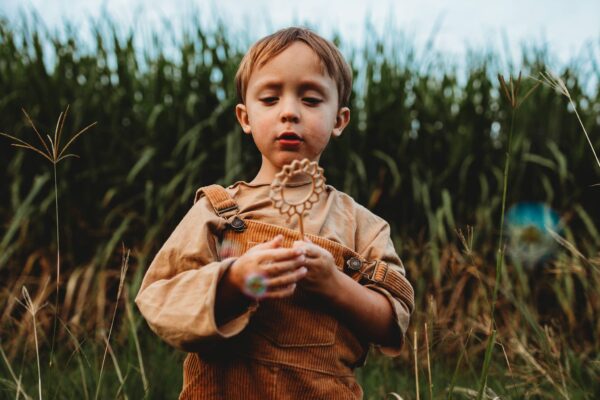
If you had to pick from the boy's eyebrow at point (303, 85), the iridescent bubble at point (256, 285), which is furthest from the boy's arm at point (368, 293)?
the boy's eyebrow at point (303, 85)

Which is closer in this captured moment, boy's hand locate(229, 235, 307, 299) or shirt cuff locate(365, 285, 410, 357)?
boy's hand locate(229, 235, 307, 299)

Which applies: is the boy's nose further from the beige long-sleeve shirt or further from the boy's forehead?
the beige long-sleeve shirt

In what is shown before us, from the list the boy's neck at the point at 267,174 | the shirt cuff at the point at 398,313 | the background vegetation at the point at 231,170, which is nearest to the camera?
Result: the shirt cuff at the point at 398,313

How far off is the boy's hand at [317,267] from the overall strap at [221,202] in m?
0.25

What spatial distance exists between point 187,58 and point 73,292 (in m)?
1.61

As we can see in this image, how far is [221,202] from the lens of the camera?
1.46 m

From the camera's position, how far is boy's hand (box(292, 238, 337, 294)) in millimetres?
1245

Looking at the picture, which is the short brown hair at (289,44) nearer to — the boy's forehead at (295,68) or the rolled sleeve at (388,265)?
the boy's forehead at (295,68)

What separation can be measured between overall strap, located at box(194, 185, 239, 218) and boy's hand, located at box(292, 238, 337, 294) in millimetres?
248

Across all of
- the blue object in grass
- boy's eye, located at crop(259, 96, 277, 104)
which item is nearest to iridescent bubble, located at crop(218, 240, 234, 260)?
boy's eye, located at crop(259, 96, 277, 104)

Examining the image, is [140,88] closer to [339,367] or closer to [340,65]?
[340,65]

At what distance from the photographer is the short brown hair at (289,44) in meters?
1.51

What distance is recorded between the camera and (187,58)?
13.2ft

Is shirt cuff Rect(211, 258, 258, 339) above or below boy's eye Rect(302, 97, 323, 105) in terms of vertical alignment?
below
